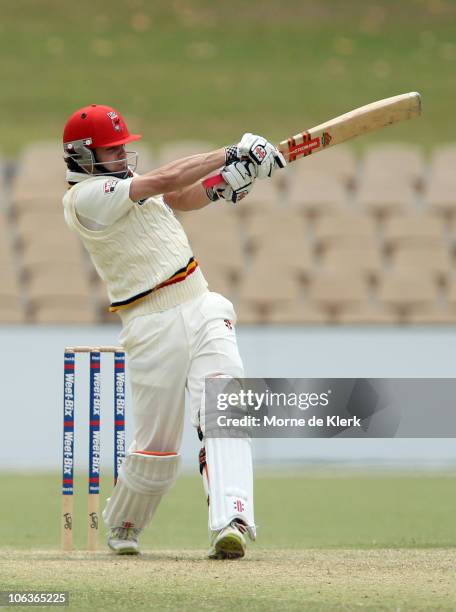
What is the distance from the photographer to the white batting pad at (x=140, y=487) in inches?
171

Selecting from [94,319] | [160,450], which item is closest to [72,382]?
[160,450]

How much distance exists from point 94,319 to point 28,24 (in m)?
7.81

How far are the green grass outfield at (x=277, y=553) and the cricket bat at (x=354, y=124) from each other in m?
1.34

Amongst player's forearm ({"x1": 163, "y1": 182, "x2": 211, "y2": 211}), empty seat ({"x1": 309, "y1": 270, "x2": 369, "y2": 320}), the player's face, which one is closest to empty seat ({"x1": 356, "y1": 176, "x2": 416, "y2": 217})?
empty seat ({"x1": 309, "y1": 270, "x2": 369, "y2": 320})

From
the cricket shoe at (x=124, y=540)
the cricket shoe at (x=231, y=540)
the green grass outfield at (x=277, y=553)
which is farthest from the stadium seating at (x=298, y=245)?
the cricket shoe at (x=231, y=540)

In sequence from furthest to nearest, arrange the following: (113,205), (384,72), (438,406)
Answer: (384,72) → (438,406) → (113,205)

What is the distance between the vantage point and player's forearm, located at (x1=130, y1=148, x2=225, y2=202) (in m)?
4.16

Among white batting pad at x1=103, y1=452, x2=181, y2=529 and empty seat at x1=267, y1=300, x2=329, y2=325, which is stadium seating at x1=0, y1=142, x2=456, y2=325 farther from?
white batting pad at x1=103, y1=452, x2=181, y2=529

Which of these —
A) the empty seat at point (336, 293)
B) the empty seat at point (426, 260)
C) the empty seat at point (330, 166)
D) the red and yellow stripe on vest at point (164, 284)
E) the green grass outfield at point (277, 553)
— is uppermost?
the empty seat at point (330, 166)

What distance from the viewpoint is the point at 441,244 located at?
1052 centimetres

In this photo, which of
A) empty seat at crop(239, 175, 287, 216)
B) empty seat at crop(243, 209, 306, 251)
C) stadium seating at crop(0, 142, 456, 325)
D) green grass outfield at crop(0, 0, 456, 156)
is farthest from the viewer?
green grass outfield at crop(0, 0, 456, 156)

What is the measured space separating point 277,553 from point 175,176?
138 cm

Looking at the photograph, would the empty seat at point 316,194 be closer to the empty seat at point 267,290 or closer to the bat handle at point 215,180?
the empty seat at point 267,290

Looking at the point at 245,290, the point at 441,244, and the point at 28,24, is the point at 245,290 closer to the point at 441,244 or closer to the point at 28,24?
the point at 441,244
